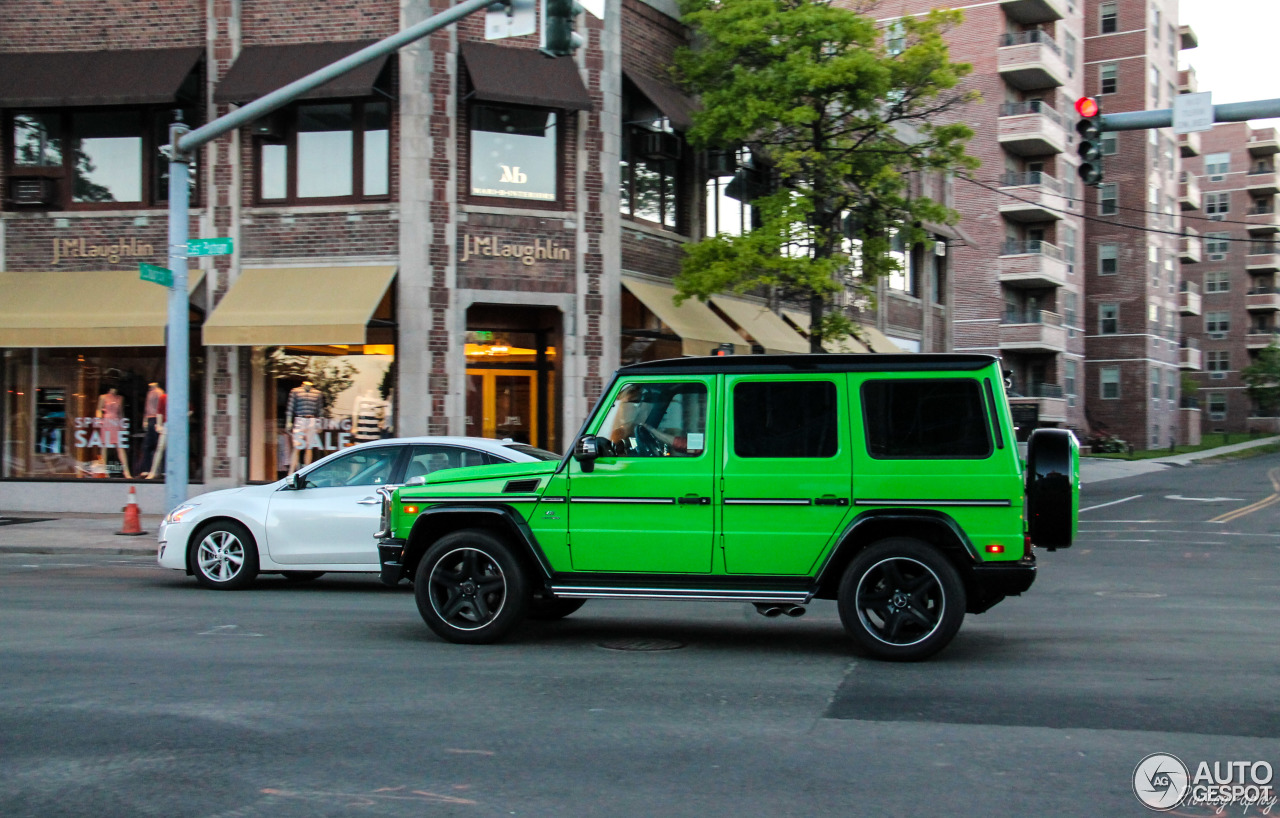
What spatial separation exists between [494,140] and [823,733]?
16443 millimetres

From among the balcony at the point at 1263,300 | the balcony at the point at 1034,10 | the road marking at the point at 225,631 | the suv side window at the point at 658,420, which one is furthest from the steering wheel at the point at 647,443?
the balcony at the point at 1263,300

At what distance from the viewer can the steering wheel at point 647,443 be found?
809 centimetres

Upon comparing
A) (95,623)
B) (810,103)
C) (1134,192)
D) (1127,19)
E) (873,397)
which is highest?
(1127,19)

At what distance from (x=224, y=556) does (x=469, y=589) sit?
15.0 feet

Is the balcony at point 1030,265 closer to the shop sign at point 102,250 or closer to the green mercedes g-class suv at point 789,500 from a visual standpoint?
the shop sign at point 102,250

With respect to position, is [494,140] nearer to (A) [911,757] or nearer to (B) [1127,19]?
(A) [911,757]

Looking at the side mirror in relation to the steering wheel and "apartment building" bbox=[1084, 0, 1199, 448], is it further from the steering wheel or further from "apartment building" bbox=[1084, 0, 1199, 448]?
"apartment building" bbox=[1084, 0, 1199, 448]

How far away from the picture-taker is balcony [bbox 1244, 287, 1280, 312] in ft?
287

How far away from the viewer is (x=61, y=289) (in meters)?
20.7

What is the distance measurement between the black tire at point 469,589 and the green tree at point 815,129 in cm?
1286

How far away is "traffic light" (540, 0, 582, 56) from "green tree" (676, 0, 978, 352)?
25.4ft

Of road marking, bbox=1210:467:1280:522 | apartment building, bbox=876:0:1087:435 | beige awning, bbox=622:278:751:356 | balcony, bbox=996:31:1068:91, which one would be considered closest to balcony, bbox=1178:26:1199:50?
apartment building, bbox=876:0:1087:435

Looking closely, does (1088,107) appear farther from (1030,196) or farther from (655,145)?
(1030,196)

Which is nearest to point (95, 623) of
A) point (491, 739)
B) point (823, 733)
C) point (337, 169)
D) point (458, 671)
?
point (458, 671)
